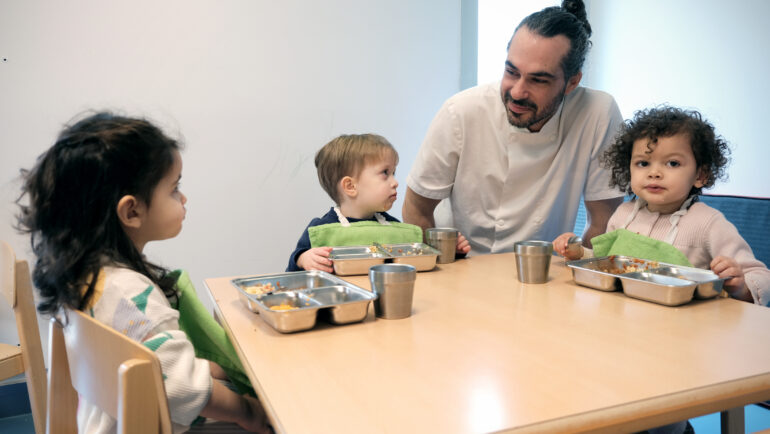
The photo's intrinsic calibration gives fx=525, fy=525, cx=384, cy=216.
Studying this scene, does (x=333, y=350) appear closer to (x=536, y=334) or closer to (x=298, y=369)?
(x=298, y=369)

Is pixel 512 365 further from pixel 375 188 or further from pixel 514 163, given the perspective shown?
pixel 514 163

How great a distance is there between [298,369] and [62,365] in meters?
0.48

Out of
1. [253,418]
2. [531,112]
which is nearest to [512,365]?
[253,418]

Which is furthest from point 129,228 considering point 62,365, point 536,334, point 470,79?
point 470,79

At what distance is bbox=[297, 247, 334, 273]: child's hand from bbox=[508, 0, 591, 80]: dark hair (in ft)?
3.27

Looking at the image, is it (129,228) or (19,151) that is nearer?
(129,228)

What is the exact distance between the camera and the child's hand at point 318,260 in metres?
1.35

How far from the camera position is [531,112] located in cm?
179

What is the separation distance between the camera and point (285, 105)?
2680 mm

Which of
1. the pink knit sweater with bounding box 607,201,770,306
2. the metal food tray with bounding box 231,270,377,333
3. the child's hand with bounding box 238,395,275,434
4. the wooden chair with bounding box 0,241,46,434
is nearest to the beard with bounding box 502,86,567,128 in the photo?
the pink knit sweater with bounding box 607,201,770,306

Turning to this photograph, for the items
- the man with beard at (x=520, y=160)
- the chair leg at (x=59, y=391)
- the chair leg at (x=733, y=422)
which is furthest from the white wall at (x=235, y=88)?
the chair leg at (x=733, y=422)

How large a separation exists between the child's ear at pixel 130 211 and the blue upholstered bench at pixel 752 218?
212 centimetres

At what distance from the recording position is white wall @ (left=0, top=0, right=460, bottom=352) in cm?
226

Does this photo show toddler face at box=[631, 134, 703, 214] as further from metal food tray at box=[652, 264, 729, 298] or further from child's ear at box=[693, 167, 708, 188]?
metal food tray at box=[652, 264, 729, 298]
